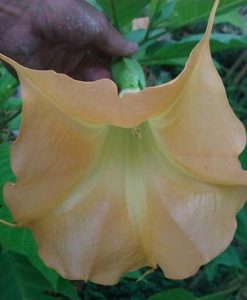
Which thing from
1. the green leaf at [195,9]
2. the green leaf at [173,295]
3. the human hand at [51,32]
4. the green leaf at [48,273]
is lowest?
the green leaf at [173,295]

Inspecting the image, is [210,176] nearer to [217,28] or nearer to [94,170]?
[94,170]

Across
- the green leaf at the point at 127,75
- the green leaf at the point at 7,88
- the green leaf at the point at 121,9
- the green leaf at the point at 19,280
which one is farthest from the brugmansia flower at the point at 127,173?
the green leaf at the point at 19,280

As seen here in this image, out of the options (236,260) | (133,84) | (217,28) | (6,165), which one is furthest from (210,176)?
(217,28)

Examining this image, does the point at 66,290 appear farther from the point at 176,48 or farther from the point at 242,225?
the point at 176,48

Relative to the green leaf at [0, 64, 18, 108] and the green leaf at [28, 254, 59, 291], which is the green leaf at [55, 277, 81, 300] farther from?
the green leaf at [0, 64, 18, 108]

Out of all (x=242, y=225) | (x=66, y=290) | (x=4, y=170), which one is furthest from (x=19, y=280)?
(x=242, y=225)

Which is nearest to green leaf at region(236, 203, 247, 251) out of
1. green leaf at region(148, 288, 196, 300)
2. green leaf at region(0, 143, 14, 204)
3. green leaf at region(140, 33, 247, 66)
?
green leaf at region(148, 288, 196, 300)

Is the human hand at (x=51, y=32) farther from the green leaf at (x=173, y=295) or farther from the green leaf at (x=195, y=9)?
the green leaf at (x=173, y=295)
